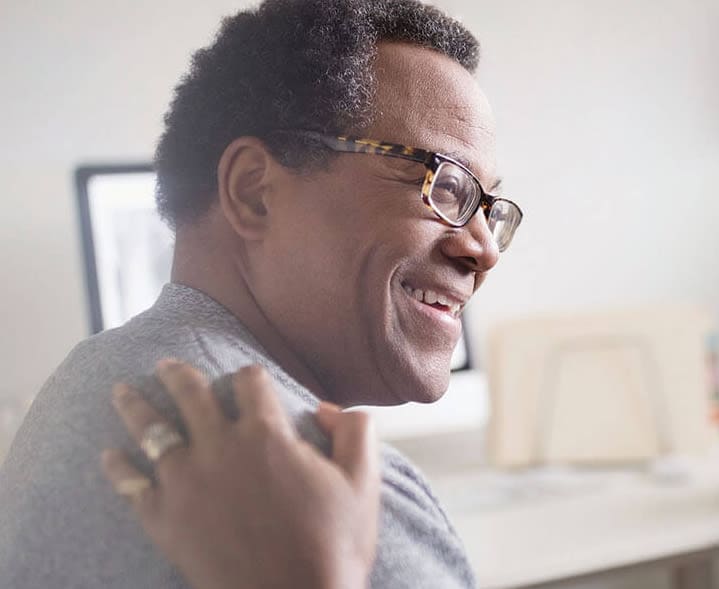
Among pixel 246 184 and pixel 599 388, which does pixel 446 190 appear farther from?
pixel 599 388

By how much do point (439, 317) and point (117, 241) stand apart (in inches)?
23.8

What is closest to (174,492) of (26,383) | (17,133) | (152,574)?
(152,574)

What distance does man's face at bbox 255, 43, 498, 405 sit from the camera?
17.4 inches

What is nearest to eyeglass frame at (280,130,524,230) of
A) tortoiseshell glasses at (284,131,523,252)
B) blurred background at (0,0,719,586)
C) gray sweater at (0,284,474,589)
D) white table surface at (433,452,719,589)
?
tortoiseshell glasses at (284,131,523,252)

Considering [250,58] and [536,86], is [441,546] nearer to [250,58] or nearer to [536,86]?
[250,58]

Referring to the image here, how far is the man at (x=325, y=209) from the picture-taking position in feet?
1.33

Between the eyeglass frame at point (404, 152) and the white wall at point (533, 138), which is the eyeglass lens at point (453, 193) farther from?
the white wall at point (533, 138)

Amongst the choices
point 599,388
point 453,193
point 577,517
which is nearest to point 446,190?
point 453,193

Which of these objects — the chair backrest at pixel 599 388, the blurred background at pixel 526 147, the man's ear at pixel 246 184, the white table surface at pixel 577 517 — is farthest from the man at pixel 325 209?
the chair backrest at pixel 599 388

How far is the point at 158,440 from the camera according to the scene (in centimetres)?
32

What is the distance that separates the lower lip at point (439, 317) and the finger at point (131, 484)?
187mm

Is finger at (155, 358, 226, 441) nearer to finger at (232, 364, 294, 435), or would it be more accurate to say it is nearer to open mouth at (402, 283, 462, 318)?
finger at (232, 364, 294, 435)

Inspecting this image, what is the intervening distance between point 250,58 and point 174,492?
0.76 feet

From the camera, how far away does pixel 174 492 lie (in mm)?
308
